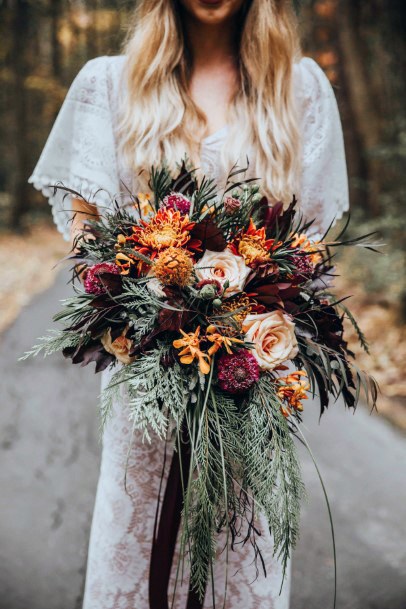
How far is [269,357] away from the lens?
1372 mm

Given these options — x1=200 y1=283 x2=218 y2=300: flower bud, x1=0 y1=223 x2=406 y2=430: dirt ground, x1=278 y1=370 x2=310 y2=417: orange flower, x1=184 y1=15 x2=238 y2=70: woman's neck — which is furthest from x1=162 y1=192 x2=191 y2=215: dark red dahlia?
x1=184 y1=15 x2=238 y2=70: woman's neck

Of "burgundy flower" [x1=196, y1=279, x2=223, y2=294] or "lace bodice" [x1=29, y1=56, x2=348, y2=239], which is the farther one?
"lace bodice" [x1=29, y1=56, x2=348, y2=239]

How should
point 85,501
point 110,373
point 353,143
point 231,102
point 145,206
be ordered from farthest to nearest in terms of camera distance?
1. point 353,143
2. point 85,501
3. point 231,102
4. point 110,373
5. point 145,206

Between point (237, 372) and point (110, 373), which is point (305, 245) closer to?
point (237, 372)

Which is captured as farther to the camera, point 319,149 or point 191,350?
point 319,149

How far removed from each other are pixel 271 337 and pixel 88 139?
103cm

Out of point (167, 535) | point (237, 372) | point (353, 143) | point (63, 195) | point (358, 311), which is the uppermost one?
point (353, 143)

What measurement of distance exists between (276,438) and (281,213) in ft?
2.01

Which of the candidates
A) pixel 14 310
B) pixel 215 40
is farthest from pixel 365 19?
pixel 215 40

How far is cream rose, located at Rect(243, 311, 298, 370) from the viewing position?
137 centimetres

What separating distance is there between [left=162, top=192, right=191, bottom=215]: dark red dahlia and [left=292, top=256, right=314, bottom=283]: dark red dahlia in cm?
30

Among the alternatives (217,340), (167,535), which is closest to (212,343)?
(217,340)

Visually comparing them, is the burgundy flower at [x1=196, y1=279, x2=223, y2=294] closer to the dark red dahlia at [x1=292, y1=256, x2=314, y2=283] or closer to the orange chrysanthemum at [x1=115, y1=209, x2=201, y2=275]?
the orange chrysanthemum at [x1=115, y1=209, x2=201, y2=275]

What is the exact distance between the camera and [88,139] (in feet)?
6.50
